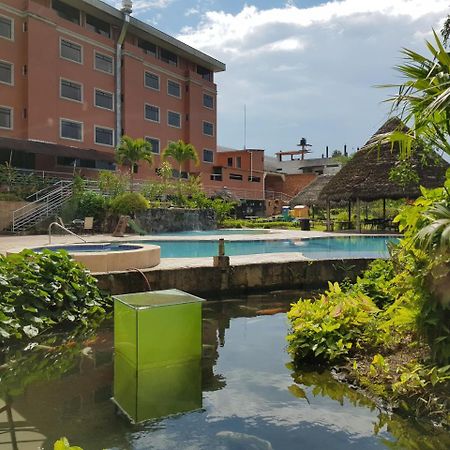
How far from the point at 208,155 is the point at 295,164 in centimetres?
2360

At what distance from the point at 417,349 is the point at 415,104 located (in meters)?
2.37

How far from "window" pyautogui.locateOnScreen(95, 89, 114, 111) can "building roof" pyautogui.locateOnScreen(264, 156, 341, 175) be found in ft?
90.8

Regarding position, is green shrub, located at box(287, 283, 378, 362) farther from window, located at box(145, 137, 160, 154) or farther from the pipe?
window, located at box(145, 137, 160, 154)

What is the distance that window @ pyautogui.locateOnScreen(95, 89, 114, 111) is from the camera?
31.6 metres

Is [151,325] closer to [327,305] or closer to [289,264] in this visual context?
[327,305]

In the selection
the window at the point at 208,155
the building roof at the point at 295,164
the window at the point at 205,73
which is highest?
the window at the point at 205,73

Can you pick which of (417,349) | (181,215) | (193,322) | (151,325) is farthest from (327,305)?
(181,215)

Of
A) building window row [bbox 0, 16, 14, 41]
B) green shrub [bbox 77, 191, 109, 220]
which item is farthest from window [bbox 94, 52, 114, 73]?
green shrub [bbox 77, 191, 109, 220]

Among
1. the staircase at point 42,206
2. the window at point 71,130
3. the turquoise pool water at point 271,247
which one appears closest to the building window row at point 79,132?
the window at point 71,130

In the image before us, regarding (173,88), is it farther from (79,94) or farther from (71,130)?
(71,130)

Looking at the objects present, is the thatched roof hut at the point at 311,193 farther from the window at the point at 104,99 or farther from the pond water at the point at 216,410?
the pond water at the point at 216,410

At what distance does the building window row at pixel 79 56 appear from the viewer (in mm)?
29298

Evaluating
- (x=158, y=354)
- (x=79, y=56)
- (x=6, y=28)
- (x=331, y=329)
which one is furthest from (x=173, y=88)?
(x=158, y=354)

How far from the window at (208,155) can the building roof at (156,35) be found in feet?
25.3
